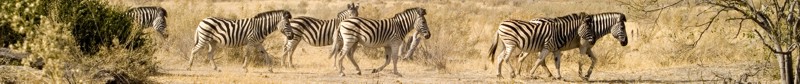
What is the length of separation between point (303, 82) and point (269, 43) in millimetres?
5781

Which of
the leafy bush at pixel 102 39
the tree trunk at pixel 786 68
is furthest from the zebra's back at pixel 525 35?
the leafy bush at pixel 102 39

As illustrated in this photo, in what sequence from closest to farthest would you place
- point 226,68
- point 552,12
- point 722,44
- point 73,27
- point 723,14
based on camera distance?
point 73,27 < point 226,68 < point 722,44 < point 723,14 < point 552,12

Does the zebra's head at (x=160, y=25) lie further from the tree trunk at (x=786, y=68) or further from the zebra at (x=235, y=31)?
the tree trunk at (x=786, y=68)

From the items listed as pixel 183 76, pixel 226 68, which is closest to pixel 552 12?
pixel 226 68

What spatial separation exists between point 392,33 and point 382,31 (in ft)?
0.39

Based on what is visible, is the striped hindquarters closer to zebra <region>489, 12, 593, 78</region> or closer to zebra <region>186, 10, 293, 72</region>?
zebra <region>186, 10, 293, 72</region>

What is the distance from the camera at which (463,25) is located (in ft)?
81.5

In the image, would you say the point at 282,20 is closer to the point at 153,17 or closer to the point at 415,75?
the point at 415,75

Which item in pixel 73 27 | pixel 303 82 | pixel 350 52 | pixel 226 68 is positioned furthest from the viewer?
pixel 226 68

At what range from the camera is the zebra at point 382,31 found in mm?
16344

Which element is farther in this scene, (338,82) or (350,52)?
(350,52)

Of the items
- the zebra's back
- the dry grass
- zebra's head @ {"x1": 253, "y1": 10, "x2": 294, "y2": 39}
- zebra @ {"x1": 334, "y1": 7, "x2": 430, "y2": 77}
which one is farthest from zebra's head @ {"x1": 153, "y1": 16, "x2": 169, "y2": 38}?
the zebra's back

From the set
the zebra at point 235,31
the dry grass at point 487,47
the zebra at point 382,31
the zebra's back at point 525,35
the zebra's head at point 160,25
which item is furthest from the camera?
the zebra's head at point 160,25

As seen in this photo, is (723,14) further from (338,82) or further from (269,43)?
(338,82)
